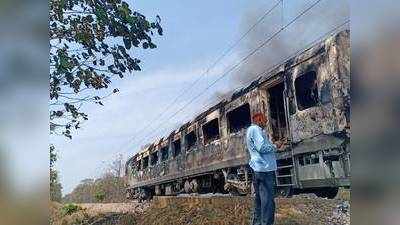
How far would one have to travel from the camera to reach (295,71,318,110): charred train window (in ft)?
8.84

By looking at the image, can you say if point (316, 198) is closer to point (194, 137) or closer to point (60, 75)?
point (194, 137)

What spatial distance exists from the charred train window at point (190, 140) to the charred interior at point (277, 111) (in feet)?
1.74

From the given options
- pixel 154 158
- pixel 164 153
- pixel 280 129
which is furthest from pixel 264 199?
pixel 154 158

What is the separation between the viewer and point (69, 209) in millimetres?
3176

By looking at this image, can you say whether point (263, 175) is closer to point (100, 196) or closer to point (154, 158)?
point (154, 158)

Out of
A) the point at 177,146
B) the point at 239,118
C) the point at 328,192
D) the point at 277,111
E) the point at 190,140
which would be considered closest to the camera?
the point at 328,192

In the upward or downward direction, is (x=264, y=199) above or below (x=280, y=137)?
below

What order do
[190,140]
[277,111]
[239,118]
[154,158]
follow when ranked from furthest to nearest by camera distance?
[154,158] < [190,140] < [239,118] < [277,111]

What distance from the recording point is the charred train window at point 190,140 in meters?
3.16

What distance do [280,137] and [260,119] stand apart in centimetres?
16

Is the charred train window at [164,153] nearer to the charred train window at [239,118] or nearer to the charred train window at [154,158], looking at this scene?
the charred train window at [154,158]
